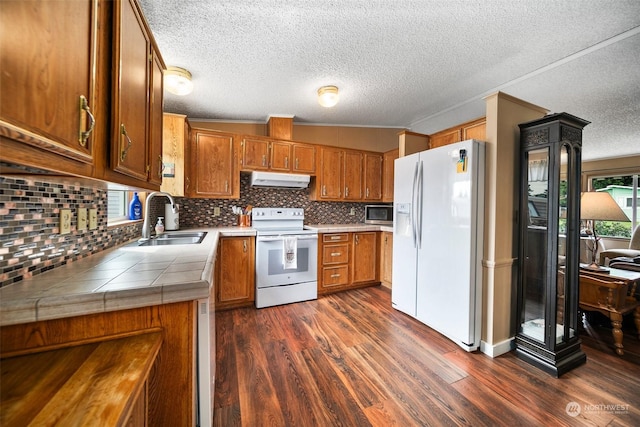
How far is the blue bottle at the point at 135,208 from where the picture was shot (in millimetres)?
2336

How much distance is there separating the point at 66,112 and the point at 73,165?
0.48 ft

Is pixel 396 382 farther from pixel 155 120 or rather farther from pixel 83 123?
pixel 155 120

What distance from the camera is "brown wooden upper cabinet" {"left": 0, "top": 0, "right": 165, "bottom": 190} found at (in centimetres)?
53

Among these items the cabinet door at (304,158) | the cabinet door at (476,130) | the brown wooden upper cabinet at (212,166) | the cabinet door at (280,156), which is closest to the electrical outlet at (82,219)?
the brown wooden upper cabinet at (212,166)

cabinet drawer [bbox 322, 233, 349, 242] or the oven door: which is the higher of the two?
cabinet drawer [bbox 322, 233, 349, 242]

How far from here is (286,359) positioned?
6.49ft

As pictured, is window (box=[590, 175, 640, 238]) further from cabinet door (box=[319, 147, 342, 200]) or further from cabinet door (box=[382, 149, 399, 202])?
cabinet door (box=[319, 147, 342, 200])

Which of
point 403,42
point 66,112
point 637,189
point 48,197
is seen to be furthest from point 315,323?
point 637,189

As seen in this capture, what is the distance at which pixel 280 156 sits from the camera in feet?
11.4

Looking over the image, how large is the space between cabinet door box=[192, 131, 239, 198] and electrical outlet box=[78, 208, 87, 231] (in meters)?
1.67

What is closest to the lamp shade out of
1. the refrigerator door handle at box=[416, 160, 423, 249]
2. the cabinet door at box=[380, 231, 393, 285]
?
the refrigerator door handle at box=[416, 160, 423, 249]

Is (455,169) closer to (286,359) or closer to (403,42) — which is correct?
(403,42)

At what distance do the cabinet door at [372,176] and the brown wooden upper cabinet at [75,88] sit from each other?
3.29 m
